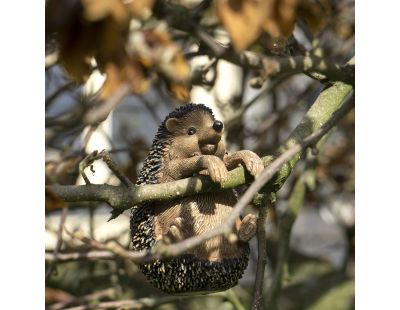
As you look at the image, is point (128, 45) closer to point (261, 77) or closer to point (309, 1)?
point (261, 77)

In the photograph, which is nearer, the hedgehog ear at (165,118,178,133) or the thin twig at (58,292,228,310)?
the hedgehog ear at (165,118,178,133)

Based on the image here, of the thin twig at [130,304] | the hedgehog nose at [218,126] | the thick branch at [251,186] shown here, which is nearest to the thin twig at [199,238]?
the thick branch at [251,186]

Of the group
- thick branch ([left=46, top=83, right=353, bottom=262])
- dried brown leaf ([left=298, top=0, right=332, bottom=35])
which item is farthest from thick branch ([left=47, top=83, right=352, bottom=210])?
dried brown leaf ([left=298, top=0, right=332, bottom=35])

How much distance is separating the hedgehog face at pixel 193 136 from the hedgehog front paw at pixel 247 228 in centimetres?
13

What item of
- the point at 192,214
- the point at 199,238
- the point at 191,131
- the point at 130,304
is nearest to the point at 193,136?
the point at 191,131

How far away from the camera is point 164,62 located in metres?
1.31

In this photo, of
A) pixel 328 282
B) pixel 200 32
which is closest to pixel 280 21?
pixel 200 32

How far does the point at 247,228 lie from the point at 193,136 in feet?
0.58

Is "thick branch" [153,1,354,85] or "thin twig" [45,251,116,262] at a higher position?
"thick branch" [153,1,354,85]

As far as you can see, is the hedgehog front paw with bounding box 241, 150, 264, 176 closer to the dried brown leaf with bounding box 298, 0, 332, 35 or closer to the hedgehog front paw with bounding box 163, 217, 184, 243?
the hedgehog front paw with bounding box 163, 217, 184, 243

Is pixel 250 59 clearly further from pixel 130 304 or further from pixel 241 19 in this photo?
pixel 130 304

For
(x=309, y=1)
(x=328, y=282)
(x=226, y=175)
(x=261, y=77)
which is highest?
(x=309, y=1)

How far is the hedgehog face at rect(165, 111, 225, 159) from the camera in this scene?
1.26 metres

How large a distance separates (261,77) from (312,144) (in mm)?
177
